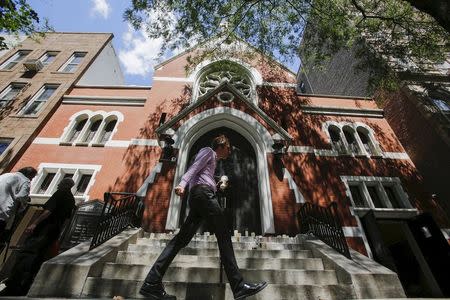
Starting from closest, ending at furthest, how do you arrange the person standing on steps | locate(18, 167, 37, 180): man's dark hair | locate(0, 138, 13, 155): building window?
the person standing on steps < locate(18, 167, 37, 180): man's dark hair < locate(0, 138, 13, 155): building window

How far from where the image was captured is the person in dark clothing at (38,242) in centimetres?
371

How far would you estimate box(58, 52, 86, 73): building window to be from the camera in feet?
48.1

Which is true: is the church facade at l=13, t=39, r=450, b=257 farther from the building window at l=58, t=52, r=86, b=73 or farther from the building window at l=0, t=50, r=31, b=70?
the building window at l=0, t=50, r=31, b=70

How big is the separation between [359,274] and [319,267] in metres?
1.09

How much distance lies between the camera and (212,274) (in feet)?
12.8

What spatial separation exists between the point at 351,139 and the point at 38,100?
54.2 feet

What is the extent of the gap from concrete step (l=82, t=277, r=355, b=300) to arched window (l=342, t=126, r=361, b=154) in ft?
28.4

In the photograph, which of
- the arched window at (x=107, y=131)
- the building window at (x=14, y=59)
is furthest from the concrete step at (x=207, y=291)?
the building window at (x=14, y=59)

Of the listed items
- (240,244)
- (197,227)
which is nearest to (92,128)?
(240,244)

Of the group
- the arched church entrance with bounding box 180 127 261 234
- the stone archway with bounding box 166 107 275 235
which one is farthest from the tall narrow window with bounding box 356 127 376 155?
the arched church entrance with bounding box 180 127 261 234

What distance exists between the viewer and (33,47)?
54.2 ft

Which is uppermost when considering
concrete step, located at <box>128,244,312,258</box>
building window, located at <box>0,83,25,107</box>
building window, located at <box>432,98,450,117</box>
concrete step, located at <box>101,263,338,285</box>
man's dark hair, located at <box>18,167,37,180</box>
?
building window, located at <box>0,83,25,107</box>

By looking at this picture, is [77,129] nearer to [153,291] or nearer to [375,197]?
[153,291]

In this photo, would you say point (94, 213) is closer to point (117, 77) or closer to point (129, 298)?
point (129, 298)
